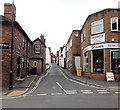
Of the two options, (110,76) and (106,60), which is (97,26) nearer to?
(106,60)

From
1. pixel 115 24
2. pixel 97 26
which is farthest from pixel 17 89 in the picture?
Result: pixel 115 24

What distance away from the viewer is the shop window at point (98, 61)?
60.4 feet

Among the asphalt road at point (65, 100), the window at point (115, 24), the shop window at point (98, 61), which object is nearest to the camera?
the asphalt road at point (65, 100)

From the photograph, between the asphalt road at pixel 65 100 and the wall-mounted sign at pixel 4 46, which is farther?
the wall-mounted sign at pixel 4 46

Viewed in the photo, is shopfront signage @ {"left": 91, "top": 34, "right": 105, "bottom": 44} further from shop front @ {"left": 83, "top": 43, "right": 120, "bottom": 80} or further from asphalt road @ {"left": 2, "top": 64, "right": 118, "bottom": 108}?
asphalt road @ {"left": 2, "top": 64, "right": 118, "bottom": 108}

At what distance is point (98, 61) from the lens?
62.1ft

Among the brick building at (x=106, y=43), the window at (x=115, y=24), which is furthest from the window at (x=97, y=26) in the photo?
the window at (x=115, y=24)

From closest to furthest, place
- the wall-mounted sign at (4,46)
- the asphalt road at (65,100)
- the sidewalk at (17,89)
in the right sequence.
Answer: the asphalt road at (65,100), the sidewalk at (17,89), the wall-mounted sign at (4,46)

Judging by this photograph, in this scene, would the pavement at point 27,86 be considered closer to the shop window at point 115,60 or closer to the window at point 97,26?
the shop window at point 115,60

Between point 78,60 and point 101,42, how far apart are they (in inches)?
377

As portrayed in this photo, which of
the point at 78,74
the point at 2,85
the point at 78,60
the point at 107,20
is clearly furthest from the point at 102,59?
the point at 2,85

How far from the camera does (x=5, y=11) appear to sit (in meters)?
16.9

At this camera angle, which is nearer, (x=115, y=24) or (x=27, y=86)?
(x=27, y=86)

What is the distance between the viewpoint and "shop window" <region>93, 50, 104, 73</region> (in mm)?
18422
